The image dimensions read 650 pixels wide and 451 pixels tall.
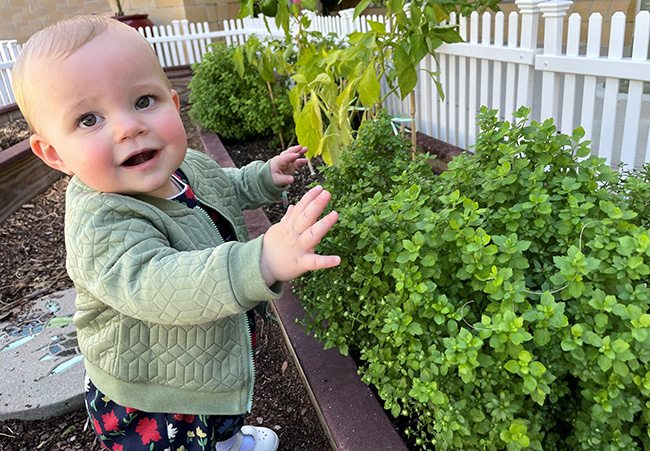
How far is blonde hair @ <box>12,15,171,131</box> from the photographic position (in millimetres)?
1161

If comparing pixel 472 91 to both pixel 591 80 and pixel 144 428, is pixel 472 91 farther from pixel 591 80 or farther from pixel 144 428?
pixel 144 428

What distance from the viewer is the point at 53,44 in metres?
1.16

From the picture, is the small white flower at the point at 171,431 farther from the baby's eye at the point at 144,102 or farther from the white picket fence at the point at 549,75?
the white picket fence at the point at 549,75

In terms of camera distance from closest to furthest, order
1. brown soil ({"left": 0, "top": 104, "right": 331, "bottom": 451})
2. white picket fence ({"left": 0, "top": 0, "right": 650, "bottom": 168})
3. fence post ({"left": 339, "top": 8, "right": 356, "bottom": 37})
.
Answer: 1. brown soil ({"left": 0, "top": 104, "right": 331, "bottom": 451})
2. white picket fence ({"left": 0, "top": 0, "right": 650, "bottom": 168})
3. fence post ({"left": 339, "top": 8, "right": 356, "bottom": 37})

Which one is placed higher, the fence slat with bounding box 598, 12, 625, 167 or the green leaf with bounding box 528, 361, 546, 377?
the fence slat with bounding box 598, 12, 625, 167

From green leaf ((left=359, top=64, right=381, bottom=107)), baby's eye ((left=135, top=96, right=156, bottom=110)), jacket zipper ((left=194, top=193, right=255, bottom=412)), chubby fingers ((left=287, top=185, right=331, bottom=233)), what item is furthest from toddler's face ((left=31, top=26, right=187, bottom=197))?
green leaf ((left=359, top=64, right=381, bottom=107))

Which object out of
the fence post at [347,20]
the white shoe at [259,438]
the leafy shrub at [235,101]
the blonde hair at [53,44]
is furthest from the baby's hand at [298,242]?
the fence post at [347,20]

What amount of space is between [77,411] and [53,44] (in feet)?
5.77

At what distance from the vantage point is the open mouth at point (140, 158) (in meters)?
1.28

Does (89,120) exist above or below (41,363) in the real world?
above

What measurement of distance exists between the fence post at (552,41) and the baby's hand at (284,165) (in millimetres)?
1807

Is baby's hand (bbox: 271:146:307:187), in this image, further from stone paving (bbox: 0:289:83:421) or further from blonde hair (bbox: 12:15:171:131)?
stone paving (bbox: 0:289:83:421)

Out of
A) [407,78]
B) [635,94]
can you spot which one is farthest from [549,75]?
[407,78]

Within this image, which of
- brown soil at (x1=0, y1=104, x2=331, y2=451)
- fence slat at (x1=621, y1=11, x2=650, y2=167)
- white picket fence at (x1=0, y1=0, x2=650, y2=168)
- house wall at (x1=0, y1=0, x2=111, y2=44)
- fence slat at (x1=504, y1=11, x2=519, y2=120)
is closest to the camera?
brown soil at (x1=0, y1=104, x2=331, y2=451)
